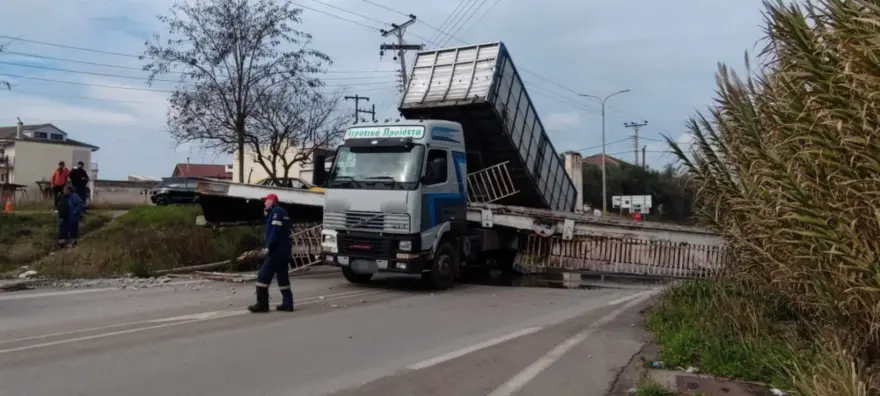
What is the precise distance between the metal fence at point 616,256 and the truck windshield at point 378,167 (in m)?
4.04

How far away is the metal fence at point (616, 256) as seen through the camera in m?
14.4

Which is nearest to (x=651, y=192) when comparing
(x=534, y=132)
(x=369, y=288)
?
(x=534, y=132)

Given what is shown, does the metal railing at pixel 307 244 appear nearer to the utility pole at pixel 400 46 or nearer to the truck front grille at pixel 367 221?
the truck front grille at pixel 367 221

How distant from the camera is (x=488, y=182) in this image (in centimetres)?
1631

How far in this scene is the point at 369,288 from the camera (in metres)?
13.6

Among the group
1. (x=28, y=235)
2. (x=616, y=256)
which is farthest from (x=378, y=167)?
(x=28, y=235)

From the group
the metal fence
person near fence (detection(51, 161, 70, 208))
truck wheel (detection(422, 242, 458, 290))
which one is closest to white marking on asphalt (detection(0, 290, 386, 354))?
truck wheel (detection(422, 242, 458, 290))

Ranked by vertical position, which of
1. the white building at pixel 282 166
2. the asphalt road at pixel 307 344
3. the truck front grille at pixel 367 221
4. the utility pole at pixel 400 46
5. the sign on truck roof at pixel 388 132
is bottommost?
the asphalt road at pixel 307 344

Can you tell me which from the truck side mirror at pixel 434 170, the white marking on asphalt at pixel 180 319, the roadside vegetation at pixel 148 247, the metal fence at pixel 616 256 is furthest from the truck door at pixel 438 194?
the roadside vegetation at pixel 148 247

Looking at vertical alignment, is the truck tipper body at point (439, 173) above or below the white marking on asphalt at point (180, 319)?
above

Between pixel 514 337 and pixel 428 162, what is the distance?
4.84 m

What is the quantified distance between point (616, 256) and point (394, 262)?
5.10m

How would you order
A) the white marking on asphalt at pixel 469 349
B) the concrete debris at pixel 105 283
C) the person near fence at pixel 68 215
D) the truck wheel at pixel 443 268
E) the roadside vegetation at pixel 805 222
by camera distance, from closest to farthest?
the roadside vegetation at pixel 805 222
the white marking on asphalt at pixel 469 349
the concrete debris at pixel 105 283
the truck wheel at pixel 443 268
the person near fence at pixel 68 215

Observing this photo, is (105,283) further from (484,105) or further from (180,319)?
(484,105)
